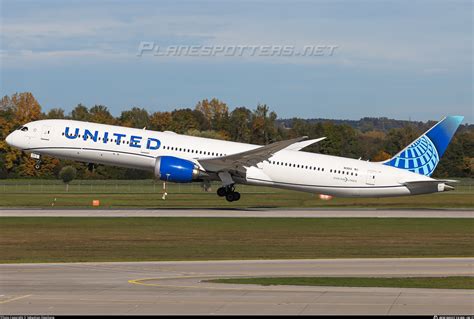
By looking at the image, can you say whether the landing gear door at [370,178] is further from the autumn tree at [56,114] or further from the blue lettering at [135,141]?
the autumn tree at [56,114]

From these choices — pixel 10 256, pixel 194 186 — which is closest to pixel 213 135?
pixel 194 186

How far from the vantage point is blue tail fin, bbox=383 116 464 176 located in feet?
178

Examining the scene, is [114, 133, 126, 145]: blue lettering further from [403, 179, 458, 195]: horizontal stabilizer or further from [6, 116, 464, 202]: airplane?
[403, 179, 458, 195]: horizontal stabilizer

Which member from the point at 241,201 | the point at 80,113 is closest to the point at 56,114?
the point at 80,113

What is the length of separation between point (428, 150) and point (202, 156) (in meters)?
14.3

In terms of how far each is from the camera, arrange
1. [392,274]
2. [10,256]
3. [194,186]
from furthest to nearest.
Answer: [194,186]
[10,256]
[392,274]

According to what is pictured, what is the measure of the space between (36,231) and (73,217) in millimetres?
6640

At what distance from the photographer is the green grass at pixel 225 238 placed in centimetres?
3142

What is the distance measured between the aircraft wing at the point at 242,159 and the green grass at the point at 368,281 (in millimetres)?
26137

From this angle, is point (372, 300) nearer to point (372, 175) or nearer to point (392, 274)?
point (392, 274)

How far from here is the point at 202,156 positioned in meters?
51.8

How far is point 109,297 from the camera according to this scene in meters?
19.9

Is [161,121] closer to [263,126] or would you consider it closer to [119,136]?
[263,126]

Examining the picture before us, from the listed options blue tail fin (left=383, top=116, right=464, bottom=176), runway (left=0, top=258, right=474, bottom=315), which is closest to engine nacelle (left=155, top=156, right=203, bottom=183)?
blue tail fin (left=383, top=116, right=464, bottom=176)
